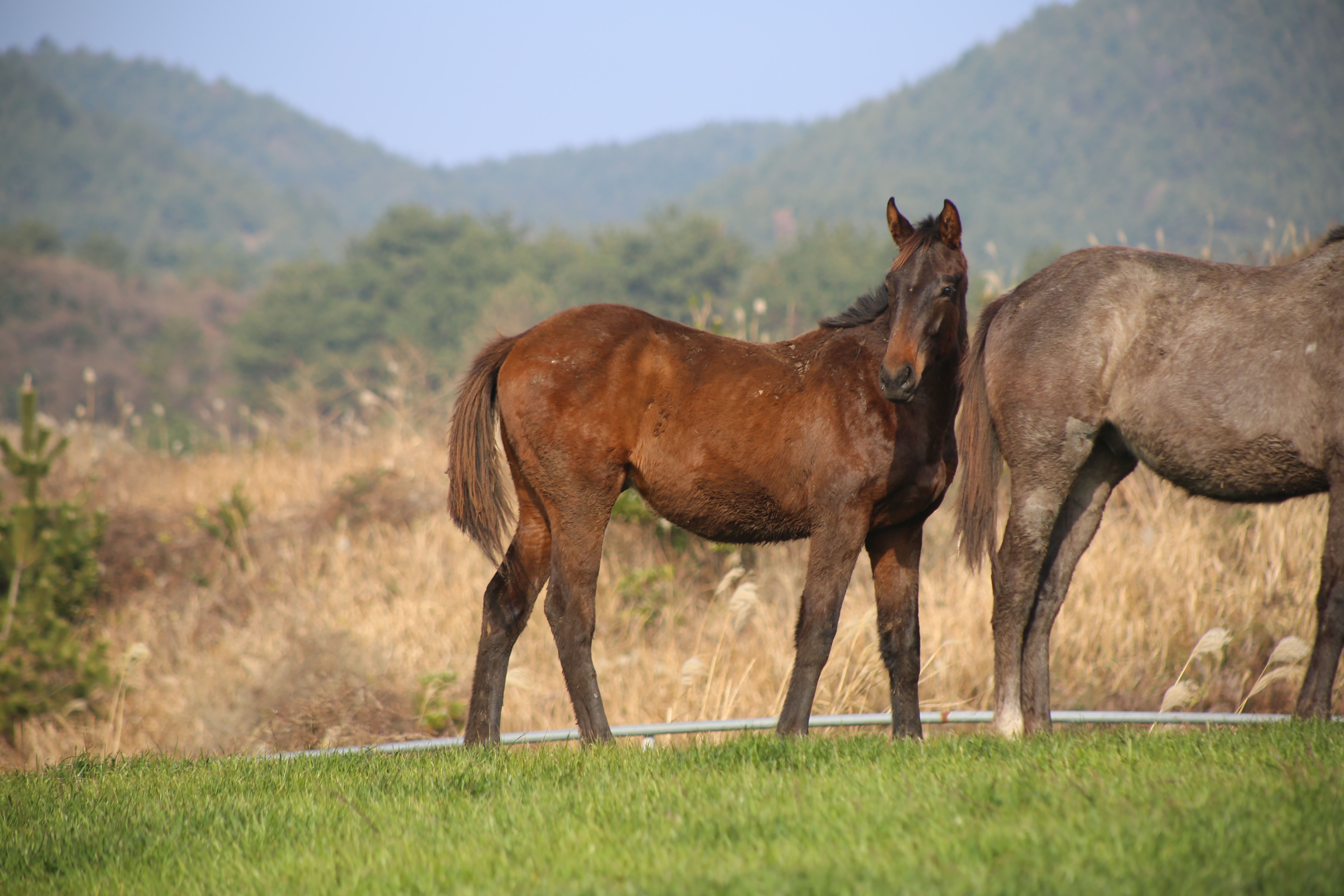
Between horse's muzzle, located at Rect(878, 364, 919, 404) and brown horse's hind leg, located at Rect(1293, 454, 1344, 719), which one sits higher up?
horse's muzzle, located at Rect(878, 364, 919, 404)

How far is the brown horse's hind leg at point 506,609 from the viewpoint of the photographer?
201 inches

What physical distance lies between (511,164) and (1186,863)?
17392cm

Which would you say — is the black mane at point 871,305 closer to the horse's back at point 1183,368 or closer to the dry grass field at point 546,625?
the horse's back at point 1183,368

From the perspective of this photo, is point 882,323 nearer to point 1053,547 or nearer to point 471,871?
point 1053,547

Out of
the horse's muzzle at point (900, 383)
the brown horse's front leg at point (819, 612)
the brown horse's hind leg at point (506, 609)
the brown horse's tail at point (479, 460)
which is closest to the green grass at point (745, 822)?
the brown horse's front leg at point (819, 612)

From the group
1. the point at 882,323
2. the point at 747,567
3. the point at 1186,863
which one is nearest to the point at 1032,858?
the point at 1186,863

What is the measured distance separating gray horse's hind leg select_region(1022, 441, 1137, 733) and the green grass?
441mm

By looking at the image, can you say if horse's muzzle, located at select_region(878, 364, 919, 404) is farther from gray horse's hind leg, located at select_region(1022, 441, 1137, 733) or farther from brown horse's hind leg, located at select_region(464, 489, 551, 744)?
brown horse's hind leg, located at select_region(464, 489, 551, 744)

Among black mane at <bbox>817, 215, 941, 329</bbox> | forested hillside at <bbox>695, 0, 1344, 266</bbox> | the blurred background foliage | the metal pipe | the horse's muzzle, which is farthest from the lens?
forested hillside at <bbox>695, 0, 1344, 266</bbox>

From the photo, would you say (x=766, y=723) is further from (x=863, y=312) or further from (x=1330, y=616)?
(x=1330, y=616)

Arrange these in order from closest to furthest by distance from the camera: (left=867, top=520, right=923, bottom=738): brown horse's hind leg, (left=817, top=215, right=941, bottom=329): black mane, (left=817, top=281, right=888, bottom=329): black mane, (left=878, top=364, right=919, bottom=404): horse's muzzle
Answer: (left=878, top=364, right=919, bottom=404): horse's muzzle
(left=817, top=215, right=941, bottom=329): black mane
(left=867, top=520, right=923, bottom=738): brown horse's hind leg
(left=817, top=281, right=888, bottom=329): black mane

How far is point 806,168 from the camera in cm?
11062

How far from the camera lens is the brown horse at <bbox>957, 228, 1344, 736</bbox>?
4.15m

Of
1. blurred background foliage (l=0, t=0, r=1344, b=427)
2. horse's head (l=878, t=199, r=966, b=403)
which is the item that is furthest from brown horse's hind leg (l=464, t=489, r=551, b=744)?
blurred background foliage (l=0, t=0, r=1344, b=427)
